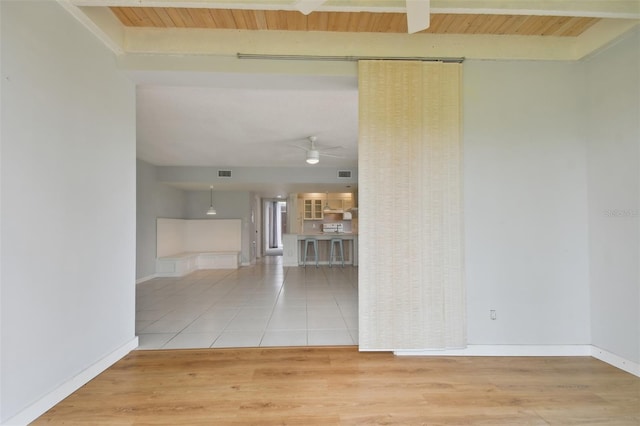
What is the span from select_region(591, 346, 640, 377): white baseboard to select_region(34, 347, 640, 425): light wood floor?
0.06 m

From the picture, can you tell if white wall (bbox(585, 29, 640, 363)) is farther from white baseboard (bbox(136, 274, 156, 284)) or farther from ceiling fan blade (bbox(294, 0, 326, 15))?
white baseboard (bbox(136, 274, 156, 284))

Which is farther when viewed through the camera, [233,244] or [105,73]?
[233,244]

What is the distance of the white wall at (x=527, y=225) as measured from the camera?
2.47 meters

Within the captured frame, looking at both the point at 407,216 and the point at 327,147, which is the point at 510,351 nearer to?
the point at 407,216

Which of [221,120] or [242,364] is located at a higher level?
[221,120]

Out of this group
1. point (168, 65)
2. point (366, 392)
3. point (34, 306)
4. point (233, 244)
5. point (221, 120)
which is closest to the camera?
point (34, 306)

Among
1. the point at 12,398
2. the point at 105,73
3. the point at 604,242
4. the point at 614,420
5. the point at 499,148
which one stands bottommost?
the point at 614,420

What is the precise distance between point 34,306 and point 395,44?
3187 mm

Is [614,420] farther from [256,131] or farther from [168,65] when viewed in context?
[256,131]

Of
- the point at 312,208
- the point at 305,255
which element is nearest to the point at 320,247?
the point at 305,255

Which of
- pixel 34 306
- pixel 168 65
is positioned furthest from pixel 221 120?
pixel 34 306

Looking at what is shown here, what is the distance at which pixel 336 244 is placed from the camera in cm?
877

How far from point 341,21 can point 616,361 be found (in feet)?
11.5

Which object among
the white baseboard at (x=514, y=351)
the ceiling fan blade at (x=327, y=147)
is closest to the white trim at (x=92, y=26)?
the ceiling fan blade at (x=327, y=147)
